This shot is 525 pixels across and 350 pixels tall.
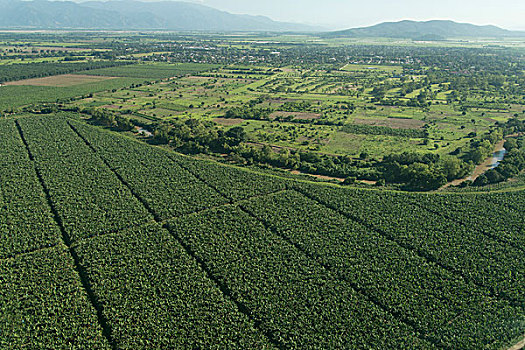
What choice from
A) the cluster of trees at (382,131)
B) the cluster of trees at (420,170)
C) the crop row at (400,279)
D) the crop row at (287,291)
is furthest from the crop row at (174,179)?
the cluster of trees at (382,131)

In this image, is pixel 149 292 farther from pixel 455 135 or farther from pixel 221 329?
pixel 455 135

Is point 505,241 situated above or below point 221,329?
above

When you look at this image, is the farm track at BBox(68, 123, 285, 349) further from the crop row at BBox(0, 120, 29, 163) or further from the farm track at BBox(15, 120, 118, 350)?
the crop row at BBox(0, 120, 29, 163)

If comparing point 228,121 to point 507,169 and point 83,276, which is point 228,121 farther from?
point 83,276

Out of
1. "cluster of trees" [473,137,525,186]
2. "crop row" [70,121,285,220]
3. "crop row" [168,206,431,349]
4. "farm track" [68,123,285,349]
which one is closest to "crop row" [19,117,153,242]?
"farm track" [68,123,285,349]

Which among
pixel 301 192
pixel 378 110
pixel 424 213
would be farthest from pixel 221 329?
pixel 378 110

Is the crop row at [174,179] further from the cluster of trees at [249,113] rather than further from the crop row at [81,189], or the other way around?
the cluster of trees at [249,113]

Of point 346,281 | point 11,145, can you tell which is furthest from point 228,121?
point 346,281

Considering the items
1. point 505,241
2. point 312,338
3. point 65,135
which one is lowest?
point 312,338
